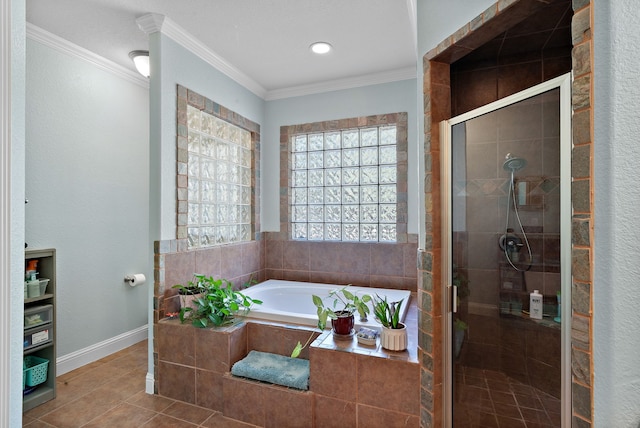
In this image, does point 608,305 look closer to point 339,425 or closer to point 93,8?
point 339,425

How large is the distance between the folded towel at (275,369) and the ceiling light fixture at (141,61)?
7.75 ft

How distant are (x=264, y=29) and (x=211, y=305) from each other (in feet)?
6.77

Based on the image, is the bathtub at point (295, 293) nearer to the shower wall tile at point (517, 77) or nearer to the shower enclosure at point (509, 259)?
the shower enclosure at point (509, 259)

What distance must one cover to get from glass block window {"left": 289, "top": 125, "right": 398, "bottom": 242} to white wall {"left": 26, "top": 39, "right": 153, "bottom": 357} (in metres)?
1.56

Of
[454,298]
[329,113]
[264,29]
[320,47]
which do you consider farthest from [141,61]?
[454,298]

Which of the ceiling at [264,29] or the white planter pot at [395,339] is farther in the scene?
the ceiling at [264,29]

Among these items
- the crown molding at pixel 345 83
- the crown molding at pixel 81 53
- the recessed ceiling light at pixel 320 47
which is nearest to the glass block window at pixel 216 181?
the crown molding at pixel 345 83

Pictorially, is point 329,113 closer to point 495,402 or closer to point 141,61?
point 141,61

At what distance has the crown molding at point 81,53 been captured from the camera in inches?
90.8

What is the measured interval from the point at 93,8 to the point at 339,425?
301 centimetres

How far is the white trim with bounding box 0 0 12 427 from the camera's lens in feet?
3.05

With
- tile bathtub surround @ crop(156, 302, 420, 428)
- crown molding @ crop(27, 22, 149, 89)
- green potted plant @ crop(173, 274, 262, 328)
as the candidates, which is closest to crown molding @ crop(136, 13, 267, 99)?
crown molding @ crop(27, 22, 149, 89)

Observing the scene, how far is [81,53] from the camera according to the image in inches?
103

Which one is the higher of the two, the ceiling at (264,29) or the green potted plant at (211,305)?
the ceiling at (264,29)
